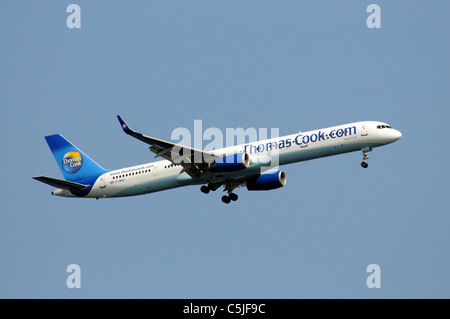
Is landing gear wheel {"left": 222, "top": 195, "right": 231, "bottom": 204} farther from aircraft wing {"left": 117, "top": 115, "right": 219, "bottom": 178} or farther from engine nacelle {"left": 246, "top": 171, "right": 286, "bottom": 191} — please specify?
aircraft wing {"left": 117, "top": 115, "right": 219, "bottom": 178}

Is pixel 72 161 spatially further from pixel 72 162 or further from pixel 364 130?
pixel 364 130

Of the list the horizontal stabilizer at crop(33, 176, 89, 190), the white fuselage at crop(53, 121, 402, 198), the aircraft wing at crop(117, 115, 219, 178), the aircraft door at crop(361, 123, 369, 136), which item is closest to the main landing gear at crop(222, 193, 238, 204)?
the white fuselage at crop(53, 121, 402, 198)

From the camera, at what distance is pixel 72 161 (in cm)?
6962

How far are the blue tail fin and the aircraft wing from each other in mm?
9385

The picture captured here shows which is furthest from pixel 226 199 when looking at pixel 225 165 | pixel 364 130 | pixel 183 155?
pixel 364 130

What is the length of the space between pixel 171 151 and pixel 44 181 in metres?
11.4

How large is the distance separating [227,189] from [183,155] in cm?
737

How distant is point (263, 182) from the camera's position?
65750 millimetres

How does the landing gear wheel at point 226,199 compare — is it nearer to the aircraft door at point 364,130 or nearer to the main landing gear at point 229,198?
the main landing gear at point 229,198

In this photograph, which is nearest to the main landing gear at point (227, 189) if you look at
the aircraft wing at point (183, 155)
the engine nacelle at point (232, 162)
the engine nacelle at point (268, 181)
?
the engine nacelle at point (268, 181)
